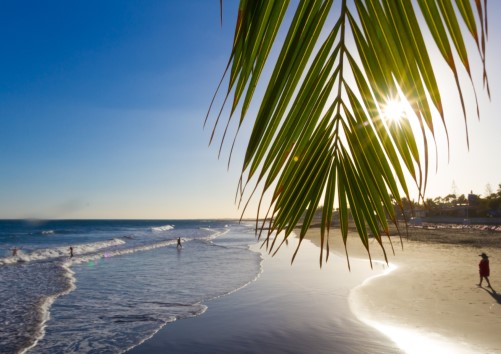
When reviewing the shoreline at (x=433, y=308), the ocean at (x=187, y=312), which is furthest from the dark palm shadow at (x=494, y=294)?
the ocean at (x=187, y=312)

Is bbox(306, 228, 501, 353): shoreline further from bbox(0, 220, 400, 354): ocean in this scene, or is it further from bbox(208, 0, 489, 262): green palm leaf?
bbox(208, 0, 489, 262): green palm leaf

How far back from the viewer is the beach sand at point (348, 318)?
7957 mm

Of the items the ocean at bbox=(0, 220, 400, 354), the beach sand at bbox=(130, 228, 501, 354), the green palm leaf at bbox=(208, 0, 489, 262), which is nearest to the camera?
the green palm leaf at bbox=(208, 0, 489, 262)

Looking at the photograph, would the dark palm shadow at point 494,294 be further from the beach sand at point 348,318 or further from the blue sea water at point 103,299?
the blue sea water at point 103,299

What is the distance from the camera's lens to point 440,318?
9508 millimetres

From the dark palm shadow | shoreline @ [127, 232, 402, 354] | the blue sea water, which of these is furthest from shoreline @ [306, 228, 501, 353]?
the blue sea water

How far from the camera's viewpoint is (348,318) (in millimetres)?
9852

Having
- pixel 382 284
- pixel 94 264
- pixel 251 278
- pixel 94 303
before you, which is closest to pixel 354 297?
pixel 382 284

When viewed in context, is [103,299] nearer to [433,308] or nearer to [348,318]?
[348,318]

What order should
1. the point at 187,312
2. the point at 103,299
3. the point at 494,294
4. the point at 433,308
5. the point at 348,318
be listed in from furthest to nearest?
the point at 103,299 < the point at 494,294 < the point at 187,312 < the point at 433,308 < the point at 348,318

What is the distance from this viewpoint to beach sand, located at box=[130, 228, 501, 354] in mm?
7957

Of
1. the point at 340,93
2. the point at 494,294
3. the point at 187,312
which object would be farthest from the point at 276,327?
the point at 340,93

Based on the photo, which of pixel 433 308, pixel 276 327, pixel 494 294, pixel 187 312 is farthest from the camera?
Answer: pixel 494 294

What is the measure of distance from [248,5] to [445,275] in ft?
56.7
